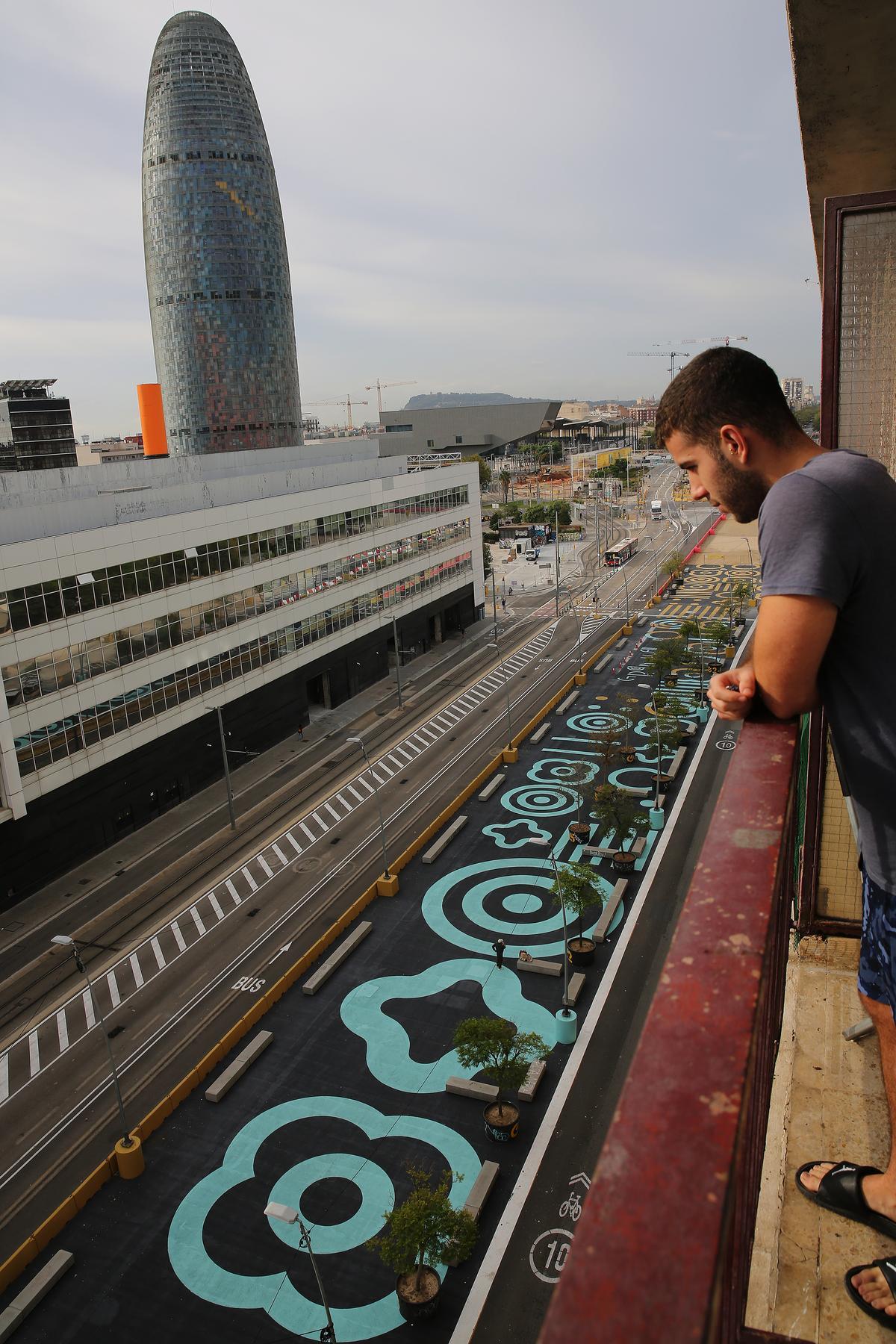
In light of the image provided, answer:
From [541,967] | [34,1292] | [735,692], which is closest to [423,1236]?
[34,1292]

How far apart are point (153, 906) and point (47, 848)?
17.1ft

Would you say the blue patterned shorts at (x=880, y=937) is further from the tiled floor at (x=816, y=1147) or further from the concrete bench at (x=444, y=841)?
the concrete bench at (x=444, y=841)

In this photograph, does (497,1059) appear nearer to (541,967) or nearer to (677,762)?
(541,967)

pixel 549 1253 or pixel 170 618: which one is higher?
A: pixel 170 618

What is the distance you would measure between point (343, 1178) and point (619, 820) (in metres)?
17.4

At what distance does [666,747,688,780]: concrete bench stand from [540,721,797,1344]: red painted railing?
39.1 m

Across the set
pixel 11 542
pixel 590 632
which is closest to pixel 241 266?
pixel 590 632

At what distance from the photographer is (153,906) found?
3369cm

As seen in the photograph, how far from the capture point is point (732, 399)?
3.93 metres

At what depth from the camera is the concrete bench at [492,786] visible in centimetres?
4112

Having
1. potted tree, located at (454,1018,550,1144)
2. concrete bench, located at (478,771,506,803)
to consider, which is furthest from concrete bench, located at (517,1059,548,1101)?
concrete bench, located at (478,771,506,803)

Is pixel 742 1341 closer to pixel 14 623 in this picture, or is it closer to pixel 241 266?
pixel 14 623

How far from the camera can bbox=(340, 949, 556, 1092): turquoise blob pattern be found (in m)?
24.5

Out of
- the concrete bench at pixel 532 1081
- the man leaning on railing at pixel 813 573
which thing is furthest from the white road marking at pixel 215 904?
the man leaning on railing at pixel 813 573
